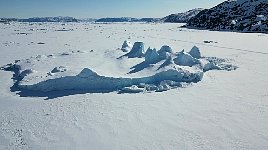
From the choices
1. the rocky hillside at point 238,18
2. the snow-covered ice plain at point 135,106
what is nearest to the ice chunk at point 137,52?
the snow-covered ice plain at point 135,106

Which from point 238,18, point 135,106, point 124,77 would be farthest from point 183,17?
point 135,106

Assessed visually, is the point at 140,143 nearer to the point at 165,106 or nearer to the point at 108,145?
the point at 108,145

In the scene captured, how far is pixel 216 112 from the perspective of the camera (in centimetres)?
823

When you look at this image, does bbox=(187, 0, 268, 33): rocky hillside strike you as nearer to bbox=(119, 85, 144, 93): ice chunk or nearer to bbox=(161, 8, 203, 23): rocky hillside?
bbox=(119, 85, 144, 93): ice chunk

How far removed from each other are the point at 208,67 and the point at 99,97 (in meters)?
6.09

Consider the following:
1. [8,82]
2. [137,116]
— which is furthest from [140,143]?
[8,82]

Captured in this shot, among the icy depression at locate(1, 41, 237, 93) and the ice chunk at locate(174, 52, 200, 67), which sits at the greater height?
the ice chunk at locate(174, 52, 200, 67)

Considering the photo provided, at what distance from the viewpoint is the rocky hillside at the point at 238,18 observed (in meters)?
45.2

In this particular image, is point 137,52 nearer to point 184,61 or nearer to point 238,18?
point 184,61

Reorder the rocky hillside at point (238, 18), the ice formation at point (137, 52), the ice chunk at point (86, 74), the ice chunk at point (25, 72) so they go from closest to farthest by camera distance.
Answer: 1. the ice chunk at point (86, 74)
2. the ice chunk at point (25, 72)
3. the ice formation at point (137, 52)
4. the rocky hillside at point (238, 18)

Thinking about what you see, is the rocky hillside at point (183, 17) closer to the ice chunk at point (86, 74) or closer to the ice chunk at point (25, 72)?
the ice chunk at point (25, 72)

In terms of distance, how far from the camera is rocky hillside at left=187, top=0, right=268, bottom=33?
1778 inches

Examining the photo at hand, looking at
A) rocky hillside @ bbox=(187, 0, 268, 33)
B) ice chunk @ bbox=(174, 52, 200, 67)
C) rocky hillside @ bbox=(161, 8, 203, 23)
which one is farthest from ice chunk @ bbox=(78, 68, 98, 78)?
rocky hillside @ bbox=(161, 8, 203, 23)

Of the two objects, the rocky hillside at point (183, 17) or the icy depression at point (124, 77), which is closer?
the icy depression at point (124, 77)
